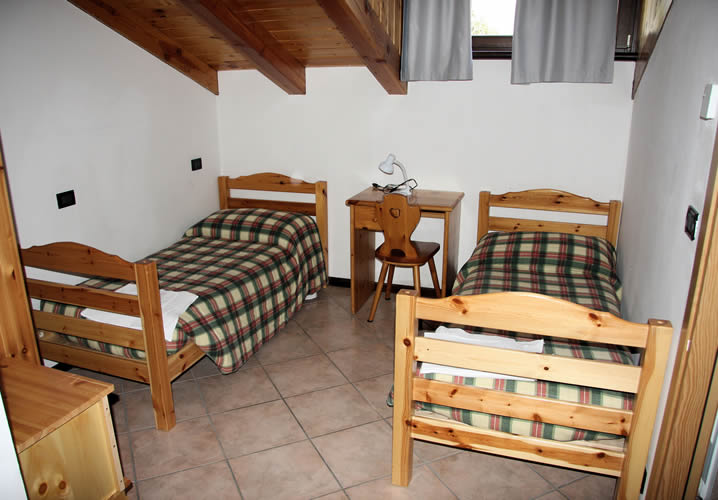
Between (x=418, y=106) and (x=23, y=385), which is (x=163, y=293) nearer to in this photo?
(x=23, y=385)

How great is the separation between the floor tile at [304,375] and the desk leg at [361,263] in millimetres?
725

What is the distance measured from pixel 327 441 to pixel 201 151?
8.22 feet

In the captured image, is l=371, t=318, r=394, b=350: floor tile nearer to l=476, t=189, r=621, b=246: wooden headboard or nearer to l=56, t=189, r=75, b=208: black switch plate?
l=476, t=189, r=621, b=246: wooden headboard

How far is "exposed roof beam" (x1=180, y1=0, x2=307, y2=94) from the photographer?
2.74 metres

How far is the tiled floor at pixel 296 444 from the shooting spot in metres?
2.14

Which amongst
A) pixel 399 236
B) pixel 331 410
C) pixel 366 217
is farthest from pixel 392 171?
pixel 331 410

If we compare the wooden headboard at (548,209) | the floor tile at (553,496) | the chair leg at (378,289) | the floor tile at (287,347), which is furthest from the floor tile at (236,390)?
the wooden headboard at (548,209)

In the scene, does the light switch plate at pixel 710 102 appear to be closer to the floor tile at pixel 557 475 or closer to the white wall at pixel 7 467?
the floor tile at pixel 557 475

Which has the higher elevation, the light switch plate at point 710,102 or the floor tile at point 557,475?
the light switch plate at point 710,102

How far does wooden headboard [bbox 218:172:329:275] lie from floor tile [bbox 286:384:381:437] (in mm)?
1516

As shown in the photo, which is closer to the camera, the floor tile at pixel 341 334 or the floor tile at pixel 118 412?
the floor tile at pixel 118 412

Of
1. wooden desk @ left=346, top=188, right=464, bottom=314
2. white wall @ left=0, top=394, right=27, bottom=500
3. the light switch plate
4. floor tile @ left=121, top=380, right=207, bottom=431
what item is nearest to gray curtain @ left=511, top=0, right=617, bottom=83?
wooden desk @ left=346, top=188, right=464, bottom=314

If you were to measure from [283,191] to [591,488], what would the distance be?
2.86 meters

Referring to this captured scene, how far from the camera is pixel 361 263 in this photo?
3.85m
